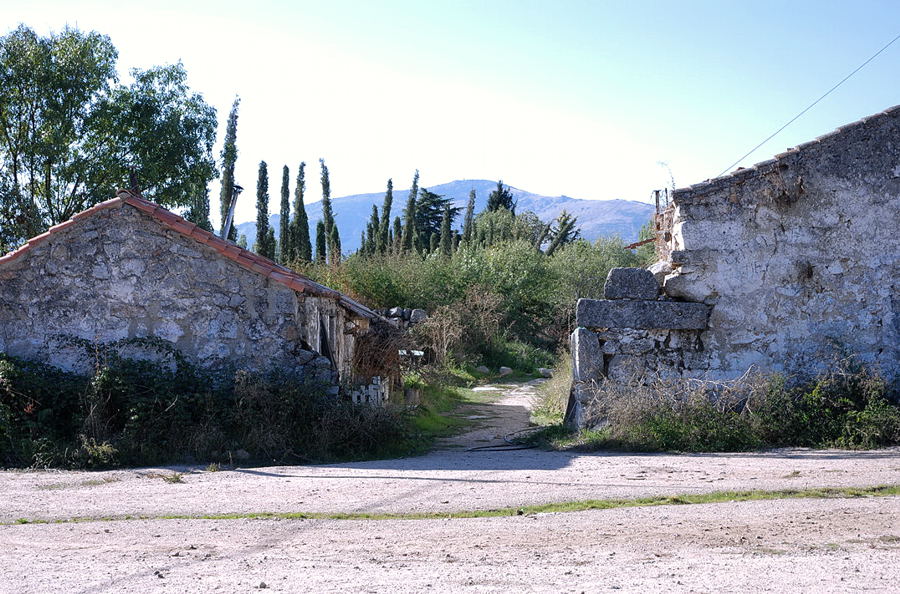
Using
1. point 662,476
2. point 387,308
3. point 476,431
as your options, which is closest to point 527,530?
point 662,476

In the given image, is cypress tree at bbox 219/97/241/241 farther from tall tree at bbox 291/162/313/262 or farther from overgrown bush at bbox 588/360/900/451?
overgrown bush at bbox 588/360/900/451

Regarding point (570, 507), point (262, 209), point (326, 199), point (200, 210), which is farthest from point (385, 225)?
point (570, 507)

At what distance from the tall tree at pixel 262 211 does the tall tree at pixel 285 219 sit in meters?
1.96

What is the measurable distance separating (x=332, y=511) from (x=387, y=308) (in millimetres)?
19180

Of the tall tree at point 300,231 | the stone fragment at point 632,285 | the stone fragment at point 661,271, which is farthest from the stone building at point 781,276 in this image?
the tall tree at point 300,231

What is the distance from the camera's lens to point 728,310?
11828 mm

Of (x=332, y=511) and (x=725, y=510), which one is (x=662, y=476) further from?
Result: (x=332, y=511)

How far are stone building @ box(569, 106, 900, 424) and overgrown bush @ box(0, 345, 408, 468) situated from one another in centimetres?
352

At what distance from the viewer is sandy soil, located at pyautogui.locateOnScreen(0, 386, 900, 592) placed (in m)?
5.26

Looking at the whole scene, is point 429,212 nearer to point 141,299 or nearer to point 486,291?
point 486,291

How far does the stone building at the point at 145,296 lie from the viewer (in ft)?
38.9

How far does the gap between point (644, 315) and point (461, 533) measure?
20.2 feet

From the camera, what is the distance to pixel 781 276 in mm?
11781

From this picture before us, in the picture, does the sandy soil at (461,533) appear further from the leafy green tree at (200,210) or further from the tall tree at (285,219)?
the tall tree at (285,219)
